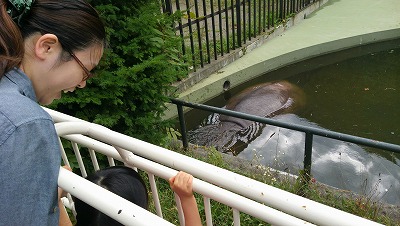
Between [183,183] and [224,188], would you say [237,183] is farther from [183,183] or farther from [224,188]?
[183,183]

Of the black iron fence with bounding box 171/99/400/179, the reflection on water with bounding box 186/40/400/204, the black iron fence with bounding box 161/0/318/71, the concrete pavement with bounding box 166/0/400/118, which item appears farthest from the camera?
the concrete pavement with bounding box 166/0/400/118

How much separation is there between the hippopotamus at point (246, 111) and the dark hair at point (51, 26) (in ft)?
11.2

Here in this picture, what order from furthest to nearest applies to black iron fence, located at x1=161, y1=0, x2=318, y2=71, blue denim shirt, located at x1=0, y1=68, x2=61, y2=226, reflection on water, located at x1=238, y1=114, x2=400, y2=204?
black iron fence, located at x1=161, y1=0, x2=318, y2=71, reflection on water, located at x1=238, y1=114, x2=400, y2=204, blue denim shirt, located at x1=0, y1=68, x2=61, y2=226

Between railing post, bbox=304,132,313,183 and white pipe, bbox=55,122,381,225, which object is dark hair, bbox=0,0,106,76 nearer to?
white pipe, bbox=55,122,381,225

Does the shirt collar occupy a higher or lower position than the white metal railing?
higher

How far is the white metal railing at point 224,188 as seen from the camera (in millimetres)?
980

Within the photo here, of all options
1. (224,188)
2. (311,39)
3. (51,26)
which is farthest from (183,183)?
(311,39)

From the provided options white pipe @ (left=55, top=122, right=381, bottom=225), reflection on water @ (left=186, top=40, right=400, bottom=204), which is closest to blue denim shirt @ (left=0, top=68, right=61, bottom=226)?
white pipe @ (left=55, top=122, right=381, bottom=225)

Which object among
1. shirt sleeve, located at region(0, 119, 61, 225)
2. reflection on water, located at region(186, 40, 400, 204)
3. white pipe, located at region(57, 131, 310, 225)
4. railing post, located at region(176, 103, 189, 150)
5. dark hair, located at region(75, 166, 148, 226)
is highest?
shirt sleeve, located at region(0, 119, 61, 225)

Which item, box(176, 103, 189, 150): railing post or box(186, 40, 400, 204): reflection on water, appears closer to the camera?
box(176, 103, 189, 150): railing post

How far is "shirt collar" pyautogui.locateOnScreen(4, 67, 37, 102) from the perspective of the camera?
0.99 meters

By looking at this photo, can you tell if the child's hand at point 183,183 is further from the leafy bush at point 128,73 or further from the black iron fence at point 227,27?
the black iron fence at point 227,27

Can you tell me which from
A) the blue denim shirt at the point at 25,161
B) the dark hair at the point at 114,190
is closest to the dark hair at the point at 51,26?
the blue denim shirt at the point at 25,161

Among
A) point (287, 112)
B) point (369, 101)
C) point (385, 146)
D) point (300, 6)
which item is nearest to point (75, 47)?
point (385, 146)
